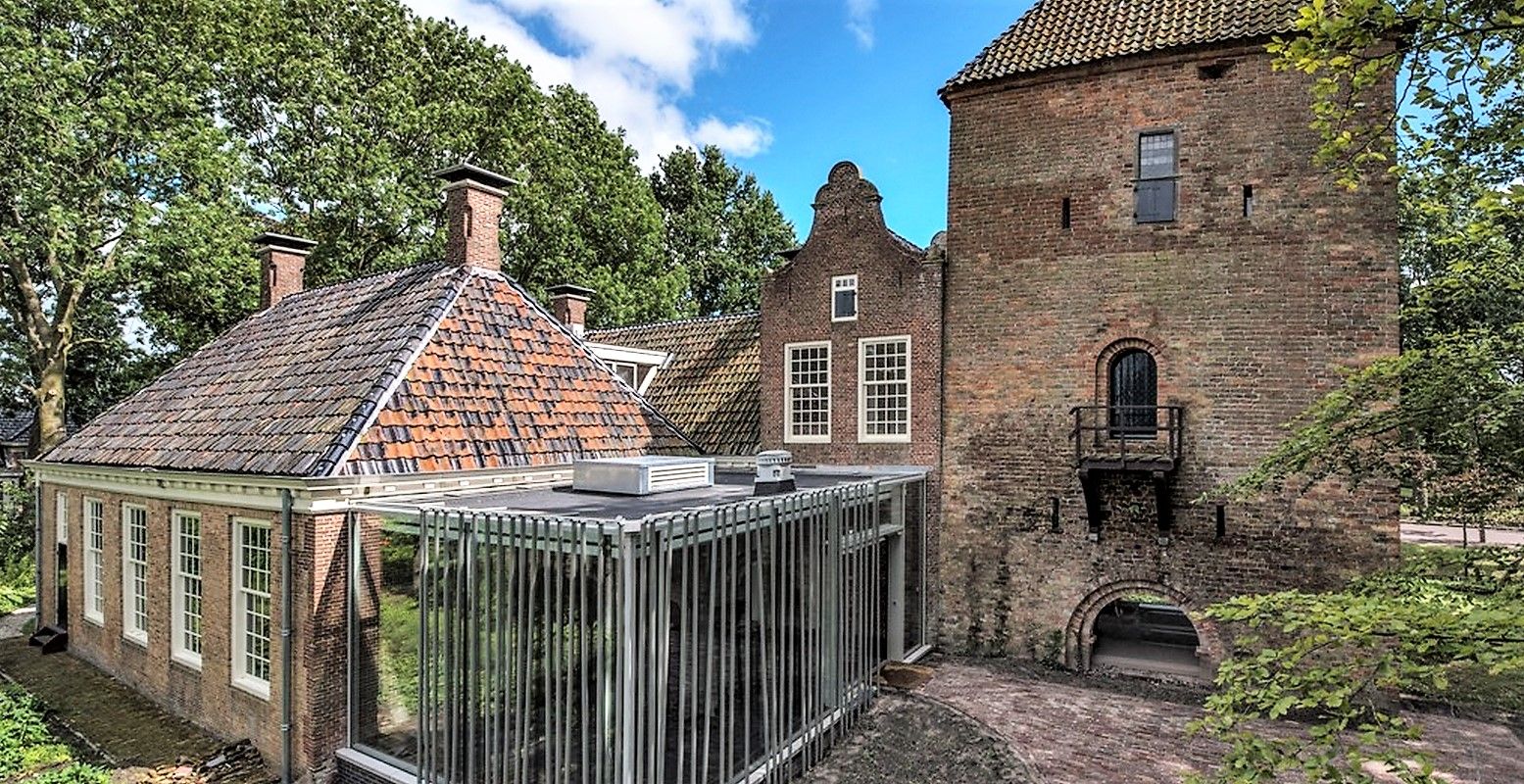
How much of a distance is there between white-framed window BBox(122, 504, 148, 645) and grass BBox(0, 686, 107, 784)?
142cm

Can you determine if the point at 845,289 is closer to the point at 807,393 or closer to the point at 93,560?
the point at 807,393

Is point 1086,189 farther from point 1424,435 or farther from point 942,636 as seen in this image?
point 942,636

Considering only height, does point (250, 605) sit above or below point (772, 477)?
below

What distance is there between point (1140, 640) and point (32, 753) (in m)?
17.0

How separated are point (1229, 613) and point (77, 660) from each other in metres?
17.2

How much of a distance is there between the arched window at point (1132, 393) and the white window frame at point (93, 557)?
55.3 feet

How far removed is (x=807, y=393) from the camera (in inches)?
586

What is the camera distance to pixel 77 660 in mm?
13102

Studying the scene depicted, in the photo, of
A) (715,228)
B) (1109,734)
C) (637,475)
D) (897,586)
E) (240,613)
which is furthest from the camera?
(715,228)

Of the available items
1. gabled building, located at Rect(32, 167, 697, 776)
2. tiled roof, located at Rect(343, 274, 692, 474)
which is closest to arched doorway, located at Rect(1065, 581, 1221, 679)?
tiled roof, located at Rect(343, 274, 692, 474)

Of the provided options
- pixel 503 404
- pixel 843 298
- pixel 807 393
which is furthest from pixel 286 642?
pixel 843 298

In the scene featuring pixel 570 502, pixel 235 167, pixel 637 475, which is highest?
pixel 235 167

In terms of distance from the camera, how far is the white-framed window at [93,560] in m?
12.8

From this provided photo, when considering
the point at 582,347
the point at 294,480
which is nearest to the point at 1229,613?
the point at 294,480
